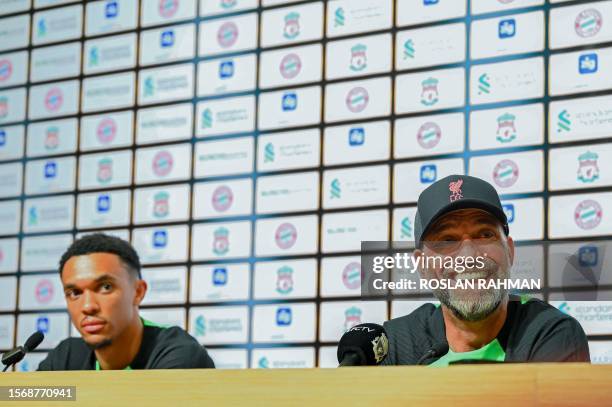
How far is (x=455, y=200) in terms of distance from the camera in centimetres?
186

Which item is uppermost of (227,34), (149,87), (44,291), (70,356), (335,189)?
(227,34)

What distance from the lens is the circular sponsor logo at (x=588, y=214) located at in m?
3.34

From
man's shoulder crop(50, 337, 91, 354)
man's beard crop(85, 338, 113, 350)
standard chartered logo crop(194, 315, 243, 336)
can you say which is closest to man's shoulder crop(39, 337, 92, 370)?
man's shoulder crop(50, 337, 91, 354)

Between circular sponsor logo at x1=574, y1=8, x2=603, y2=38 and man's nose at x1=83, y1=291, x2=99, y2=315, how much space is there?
1948 mm

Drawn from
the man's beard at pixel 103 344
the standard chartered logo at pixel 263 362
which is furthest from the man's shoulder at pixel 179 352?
the standard chartered logo at pixel 263 362

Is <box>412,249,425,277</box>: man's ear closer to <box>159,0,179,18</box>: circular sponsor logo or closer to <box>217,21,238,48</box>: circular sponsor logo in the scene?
<box>217,21,238,48</box>: circular sponsor logo

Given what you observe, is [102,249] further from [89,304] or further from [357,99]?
[357,99]

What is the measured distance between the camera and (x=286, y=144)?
400 centimetres

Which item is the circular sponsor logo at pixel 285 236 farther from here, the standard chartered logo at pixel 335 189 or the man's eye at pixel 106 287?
the man's eye at pixel 106 287

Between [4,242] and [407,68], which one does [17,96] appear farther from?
[407,68]

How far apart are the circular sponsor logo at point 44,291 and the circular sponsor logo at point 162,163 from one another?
74 centimetres

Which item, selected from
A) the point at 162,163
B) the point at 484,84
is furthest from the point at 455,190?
the point at 162,163

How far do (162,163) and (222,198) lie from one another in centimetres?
37

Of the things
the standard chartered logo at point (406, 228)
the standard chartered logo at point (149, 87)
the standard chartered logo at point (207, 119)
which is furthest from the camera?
the standard chartered logo at point (149, 87)
